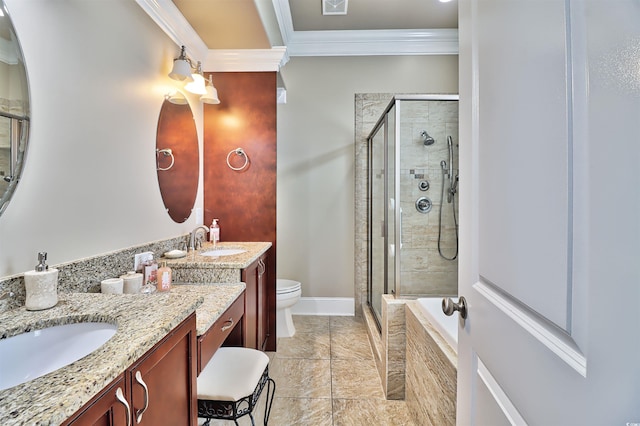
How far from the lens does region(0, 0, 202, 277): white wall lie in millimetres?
1062

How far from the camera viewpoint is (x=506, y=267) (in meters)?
0.61

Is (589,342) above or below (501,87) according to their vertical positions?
below

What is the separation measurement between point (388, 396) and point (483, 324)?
4.76 ft

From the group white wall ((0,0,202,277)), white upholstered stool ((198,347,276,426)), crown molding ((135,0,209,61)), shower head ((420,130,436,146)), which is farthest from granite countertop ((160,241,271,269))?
shower head ((420,130,436,146))

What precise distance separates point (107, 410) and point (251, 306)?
4.36 feet

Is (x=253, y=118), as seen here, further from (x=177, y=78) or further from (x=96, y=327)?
(x=96, y=327)

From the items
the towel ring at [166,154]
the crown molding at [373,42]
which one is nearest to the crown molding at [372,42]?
the crown molding at [373,42]

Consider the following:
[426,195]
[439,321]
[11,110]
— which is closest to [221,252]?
[11,110]

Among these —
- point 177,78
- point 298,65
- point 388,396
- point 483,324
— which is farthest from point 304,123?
point 483,324

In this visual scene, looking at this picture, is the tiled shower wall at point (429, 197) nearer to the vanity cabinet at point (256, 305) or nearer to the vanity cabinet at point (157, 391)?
the vanity cabinet at point (256, 305)

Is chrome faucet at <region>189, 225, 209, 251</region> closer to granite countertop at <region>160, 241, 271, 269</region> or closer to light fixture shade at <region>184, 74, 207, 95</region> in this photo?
granite countertop at <region>160, 241, 271, 269</region>

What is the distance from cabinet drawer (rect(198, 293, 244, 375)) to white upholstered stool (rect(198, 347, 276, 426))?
0.11 metres

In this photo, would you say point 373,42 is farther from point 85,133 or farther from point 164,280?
point 164,280

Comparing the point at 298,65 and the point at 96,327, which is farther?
the point at 298,65
